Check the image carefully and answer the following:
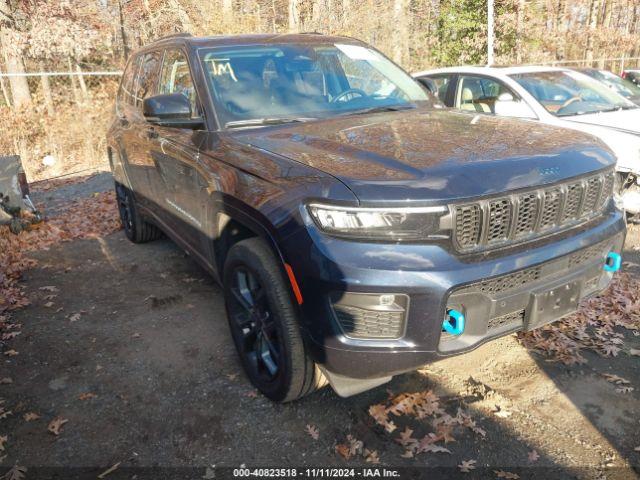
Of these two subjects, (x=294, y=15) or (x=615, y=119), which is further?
(x=294, y=15)

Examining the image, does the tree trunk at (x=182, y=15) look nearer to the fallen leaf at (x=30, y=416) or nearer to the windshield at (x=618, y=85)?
the windshield at (x=618, y=85)

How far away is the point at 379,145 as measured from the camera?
2475 millimetres

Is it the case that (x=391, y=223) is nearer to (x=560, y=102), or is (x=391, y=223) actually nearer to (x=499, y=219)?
(x=499, y=219)

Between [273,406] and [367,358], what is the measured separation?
0.91m

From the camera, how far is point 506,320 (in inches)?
88.6

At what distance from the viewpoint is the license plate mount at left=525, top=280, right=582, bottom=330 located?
2.24 metres

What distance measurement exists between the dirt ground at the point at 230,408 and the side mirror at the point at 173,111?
4.84 ft

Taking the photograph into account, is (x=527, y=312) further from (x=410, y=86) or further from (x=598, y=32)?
(x=598, y=32)

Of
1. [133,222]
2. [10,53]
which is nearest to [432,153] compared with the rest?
[133,222]

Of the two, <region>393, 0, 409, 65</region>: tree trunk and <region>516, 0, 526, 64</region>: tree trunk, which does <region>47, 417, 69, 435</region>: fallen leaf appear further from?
<region>393, 0, 409, 65</region>: tree trunk

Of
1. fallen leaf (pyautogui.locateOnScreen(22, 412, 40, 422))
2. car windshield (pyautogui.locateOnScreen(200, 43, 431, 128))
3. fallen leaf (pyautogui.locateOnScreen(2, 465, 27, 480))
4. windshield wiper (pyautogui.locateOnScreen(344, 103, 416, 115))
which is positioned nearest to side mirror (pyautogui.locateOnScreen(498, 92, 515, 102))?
car windshield (pyautogui.locateOnScreen(200, 43, 431, 128))

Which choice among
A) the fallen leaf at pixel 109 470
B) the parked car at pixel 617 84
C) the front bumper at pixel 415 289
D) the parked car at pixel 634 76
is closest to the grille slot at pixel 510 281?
the front bumper at pixel 415 289

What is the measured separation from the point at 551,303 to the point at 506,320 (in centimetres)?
24

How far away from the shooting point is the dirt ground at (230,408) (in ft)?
7.86
